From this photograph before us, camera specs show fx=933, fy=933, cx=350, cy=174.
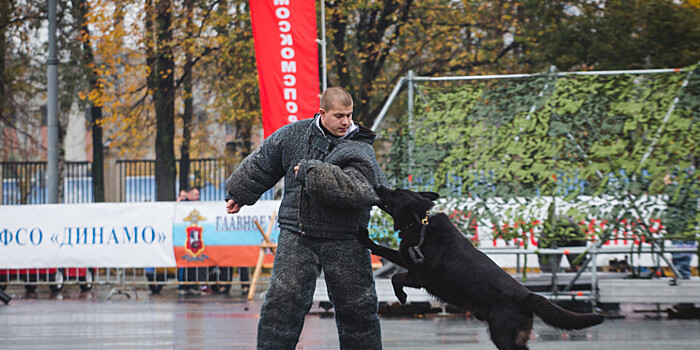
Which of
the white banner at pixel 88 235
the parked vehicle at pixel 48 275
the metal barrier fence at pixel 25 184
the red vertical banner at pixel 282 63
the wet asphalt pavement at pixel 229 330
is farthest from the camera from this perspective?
the metal barrier fence at pixel 25 184

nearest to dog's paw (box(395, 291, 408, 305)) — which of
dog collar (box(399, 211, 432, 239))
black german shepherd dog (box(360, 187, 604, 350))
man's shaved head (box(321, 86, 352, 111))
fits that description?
black german shepherd dog (box(360, 187, 604, 350))

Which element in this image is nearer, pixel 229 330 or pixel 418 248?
pixel 418 248

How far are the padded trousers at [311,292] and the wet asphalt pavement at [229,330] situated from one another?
118 inches

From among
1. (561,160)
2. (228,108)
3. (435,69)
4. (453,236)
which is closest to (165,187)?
(228,108)

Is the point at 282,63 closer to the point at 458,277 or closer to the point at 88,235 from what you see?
the point at 88,235

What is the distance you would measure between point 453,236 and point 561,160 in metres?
5.94

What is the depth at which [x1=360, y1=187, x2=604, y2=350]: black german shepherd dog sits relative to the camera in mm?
5738

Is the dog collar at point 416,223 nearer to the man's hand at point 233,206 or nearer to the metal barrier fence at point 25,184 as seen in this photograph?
the man's hand at point 233,206

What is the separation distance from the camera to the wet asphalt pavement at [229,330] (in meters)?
8.73

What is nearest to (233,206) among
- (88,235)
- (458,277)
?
(458,277)

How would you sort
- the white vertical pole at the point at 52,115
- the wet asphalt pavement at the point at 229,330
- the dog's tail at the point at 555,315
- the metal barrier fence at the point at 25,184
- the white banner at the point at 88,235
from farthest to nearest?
the metal barrier fence at the point at 25,184 < the white vertical pole at the point at 52,115 < the white banner at the point at 88,235 < the wet asphalt pavement at the point at 229,330 < the dog's tail at the point at 555,315

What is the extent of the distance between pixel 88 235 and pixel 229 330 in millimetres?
7057

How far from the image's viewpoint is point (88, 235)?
16.3m

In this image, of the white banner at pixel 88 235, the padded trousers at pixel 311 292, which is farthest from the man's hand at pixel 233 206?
the white banner at pixel 88 235
